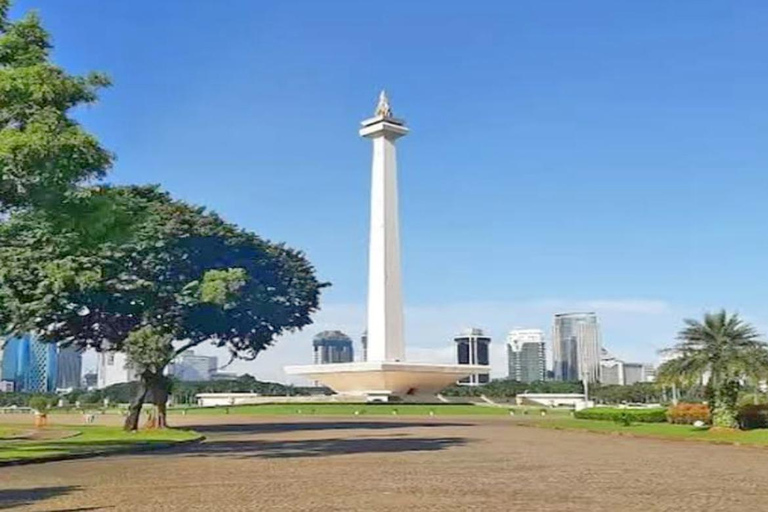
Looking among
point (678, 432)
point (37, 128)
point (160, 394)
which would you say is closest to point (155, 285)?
point (160, 394)

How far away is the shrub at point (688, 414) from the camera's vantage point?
41.2 meters

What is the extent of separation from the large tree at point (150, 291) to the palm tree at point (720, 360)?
64.8 ft

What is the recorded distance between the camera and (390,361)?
77375 millimetres

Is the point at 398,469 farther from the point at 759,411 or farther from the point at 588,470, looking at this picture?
the point at 759,411

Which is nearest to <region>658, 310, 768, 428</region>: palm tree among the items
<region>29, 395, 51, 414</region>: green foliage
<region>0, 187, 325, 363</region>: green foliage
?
<region>0, 187, 325, 363</region>: green foliage

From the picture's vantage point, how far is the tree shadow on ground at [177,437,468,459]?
25766mm

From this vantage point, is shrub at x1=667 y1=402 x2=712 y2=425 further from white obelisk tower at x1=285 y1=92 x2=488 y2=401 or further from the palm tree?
white obelisk tower at x1=285 y1=92 x2=488 y2=401

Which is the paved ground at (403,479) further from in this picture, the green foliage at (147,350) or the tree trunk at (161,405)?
the tree trunk at (161,405)

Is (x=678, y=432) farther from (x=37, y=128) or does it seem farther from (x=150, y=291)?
(x=37, y=128)

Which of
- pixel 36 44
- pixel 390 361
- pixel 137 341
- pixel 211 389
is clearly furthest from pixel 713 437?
pixel 211 389

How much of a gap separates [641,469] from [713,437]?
49.3 feet

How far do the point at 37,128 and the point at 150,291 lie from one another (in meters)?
20.1

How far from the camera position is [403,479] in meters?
17.6

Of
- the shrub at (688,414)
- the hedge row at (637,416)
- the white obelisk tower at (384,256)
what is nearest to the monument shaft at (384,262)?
the white obelisk tower at (384,256)
